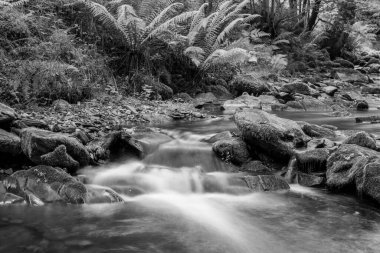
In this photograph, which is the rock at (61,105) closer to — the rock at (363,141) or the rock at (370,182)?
the rock at (363,141)

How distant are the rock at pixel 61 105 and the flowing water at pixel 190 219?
100 inches

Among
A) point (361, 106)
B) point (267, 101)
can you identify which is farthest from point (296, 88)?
point (361, 106)

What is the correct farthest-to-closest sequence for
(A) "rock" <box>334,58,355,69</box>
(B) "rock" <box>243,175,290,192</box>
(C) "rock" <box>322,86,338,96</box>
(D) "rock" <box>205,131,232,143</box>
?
(A) "rock" <box>334,58,355,69</box>
(C) "rock" <box>322,86,338,96</box>
(D) "rock" <box>205,131,232,143</box>
(B) "rock" <box>243,175,290,192</box>

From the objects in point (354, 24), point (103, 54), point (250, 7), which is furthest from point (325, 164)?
point (354, 24)

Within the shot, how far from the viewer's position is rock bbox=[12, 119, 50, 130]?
18.2ft

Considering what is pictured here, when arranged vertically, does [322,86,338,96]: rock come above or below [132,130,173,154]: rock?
above

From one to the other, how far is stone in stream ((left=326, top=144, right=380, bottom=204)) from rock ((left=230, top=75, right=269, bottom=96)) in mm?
7145

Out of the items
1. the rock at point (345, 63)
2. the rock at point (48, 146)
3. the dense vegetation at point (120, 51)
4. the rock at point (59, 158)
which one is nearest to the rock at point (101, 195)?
the rock at point (59, 158)

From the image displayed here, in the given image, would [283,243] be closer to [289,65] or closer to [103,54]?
[103,54]

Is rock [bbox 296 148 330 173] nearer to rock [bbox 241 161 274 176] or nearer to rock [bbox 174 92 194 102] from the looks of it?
rock [bbox 241 161 274 176]

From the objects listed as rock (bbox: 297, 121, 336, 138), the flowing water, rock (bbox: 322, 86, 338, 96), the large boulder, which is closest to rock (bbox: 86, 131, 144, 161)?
the flowing water

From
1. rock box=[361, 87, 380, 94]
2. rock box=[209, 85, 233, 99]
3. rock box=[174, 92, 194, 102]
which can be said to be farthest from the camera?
rock box=[361, 87, 380, 94]

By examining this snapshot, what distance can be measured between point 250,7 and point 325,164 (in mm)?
13880

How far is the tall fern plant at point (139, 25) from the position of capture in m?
9.38
